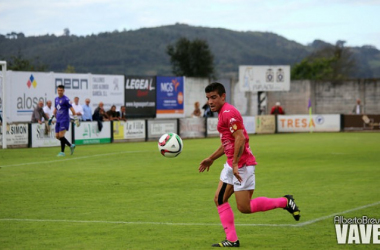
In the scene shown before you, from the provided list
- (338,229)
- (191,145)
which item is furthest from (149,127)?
(338,229)

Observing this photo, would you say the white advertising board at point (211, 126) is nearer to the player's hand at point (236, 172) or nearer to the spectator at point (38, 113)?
the spectator at point (38, 113)

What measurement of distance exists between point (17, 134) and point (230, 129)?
23.2 meters

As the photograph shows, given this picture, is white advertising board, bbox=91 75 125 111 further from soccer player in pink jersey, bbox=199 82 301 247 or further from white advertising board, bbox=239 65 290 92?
soccer player in pink jersey, bbox=199 82 301 247

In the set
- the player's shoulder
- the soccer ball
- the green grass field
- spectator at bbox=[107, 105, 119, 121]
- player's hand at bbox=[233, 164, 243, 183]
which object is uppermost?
the player's shoulder

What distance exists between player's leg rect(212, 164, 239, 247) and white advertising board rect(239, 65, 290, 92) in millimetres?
42003

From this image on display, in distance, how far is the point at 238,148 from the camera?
934 centimetres

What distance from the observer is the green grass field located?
1026cm

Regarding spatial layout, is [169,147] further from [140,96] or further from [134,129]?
[140,96]

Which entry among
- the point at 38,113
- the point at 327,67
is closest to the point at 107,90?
the point at 38,113

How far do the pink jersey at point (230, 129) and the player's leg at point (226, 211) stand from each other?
21 cm

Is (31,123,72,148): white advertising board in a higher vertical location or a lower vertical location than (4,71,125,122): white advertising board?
lower

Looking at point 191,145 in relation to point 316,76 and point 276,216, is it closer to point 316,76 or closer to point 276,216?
point 276,216

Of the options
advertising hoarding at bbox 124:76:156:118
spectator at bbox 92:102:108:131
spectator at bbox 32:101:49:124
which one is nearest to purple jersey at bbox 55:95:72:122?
spectator at bbox 32:101:49:124

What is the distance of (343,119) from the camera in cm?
4800
